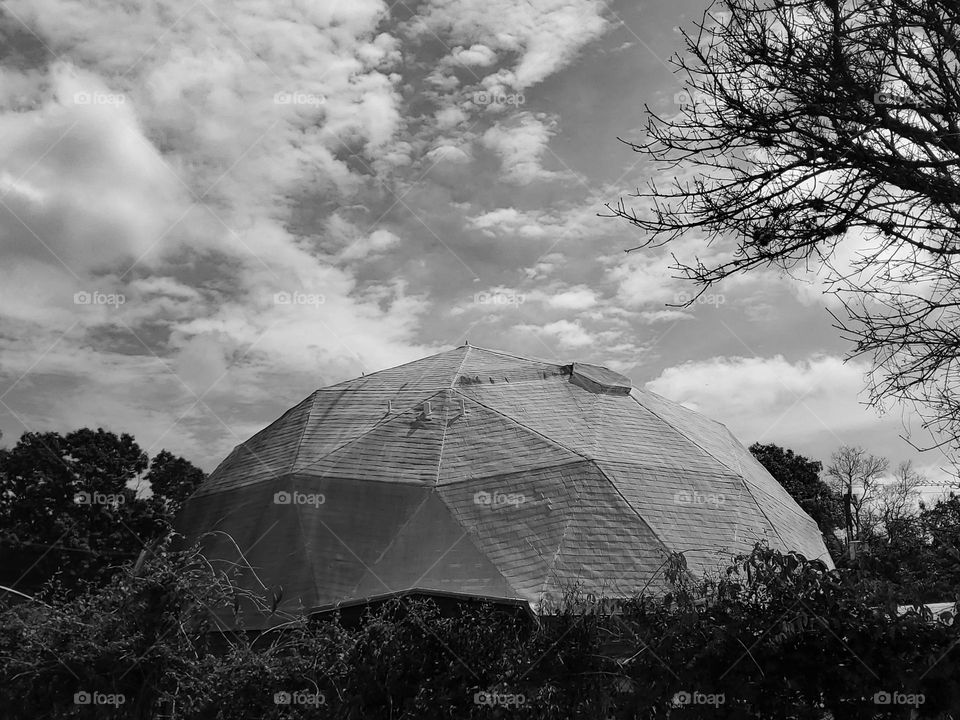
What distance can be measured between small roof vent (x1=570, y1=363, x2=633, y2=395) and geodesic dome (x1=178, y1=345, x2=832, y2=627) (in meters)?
0.07

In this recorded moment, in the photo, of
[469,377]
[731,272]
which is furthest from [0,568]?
[731,272]

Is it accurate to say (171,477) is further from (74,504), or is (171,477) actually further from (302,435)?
(302,435)

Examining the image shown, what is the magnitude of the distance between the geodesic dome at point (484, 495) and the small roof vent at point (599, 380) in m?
0.07

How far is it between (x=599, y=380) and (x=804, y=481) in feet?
108

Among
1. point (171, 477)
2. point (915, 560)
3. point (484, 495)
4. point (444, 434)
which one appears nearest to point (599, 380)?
point (444, 434)

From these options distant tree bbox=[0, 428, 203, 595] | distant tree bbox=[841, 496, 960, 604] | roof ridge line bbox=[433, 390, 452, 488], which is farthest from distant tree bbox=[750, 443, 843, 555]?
distant tree bbox=[841, 496, 960, 604]

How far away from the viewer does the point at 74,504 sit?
148 ft

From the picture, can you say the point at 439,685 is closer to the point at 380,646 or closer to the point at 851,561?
the point at 380,646

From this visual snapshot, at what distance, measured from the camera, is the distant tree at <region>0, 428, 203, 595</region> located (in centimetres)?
4219

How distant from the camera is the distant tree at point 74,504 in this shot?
138ft

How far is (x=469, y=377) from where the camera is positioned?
2523 centimetres

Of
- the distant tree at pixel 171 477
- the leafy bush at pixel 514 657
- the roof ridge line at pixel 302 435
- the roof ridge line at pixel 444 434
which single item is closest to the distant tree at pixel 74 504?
the distant tree at pixel 171 477

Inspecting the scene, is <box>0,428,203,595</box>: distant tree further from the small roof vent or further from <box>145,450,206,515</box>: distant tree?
the small roof vent

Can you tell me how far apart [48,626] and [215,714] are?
2250mm
